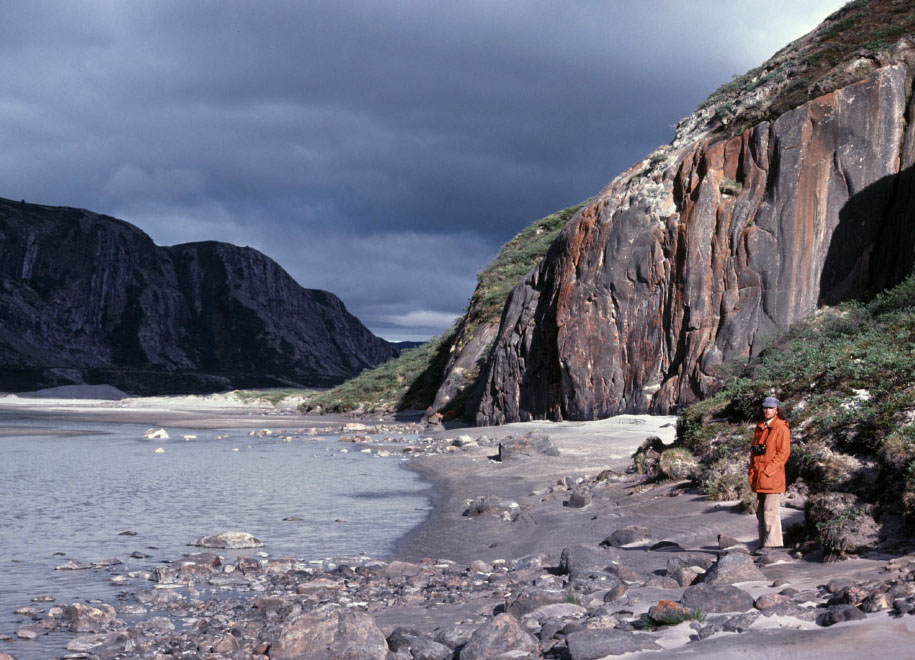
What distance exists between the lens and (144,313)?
16450cm

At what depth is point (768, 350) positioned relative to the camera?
2070 cm

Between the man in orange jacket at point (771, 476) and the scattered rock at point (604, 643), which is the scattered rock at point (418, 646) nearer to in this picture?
the scattered rock at point (604, 643)

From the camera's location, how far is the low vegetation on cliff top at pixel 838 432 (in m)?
7.06

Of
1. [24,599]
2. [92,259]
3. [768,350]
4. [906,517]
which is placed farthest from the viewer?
[92,259]

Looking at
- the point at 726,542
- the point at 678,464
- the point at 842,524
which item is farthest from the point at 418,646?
the point at 678,464

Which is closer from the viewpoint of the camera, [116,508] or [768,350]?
[116,508]

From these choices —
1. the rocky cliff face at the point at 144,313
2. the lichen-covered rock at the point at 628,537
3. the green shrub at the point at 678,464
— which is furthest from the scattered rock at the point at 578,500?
the rocky cliff face at the point at 144,313

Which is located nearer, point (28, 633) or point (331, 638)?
point (331, 638)

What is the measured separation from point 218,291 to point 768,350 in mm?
174288

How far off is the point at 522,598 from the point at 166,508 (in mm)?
8985

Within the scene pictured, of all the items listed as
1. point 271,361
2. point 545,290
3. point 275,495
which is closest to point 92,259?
point 271,361

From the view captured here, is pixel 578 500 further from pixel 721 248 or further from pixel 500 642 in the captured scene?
pixel 721 248

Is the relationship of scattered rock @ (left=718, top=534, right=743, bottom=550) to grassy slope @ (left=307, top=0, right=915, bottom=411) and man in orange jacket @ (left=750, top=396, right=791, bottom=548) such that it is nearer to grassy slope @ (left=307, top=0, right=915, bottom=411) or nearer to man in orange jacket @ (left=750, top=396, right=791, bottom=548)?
man in orange jacket @ (left=750, top=396, right=791, bottom=548)

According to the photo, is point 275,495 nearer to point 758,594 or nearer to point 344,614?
point 344,614
